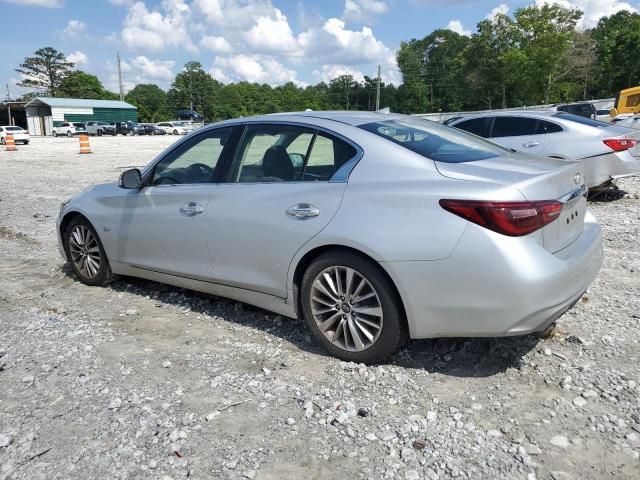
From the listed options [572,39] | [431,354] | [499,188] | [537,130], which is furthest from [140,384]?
[572,39]

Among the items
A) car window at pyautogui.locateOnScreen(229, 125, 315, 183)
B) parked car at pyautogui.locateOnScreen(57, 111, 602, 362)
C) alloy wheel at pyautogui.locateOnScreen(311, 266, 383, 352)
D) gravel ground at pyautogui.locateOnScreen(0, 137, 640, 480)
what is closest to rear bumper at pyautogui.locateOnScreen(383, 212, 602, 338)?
parked car at pyautogui.locateOnScreen(57, 111, 602, 362)

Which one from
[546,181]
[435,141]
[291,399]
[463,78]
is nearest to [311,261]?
[291,399]

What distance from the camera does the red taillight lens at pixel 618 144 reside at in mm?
8248

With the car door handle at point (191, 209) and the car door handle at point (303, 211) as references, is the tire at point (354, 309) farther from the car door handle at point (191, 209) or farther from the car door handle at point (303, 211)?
the car door handle at point (191, 209)

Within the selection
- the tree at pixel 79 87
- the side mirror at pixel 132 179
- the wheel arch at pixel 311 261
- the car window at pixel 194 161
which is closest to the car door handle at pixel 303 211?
the wheel arch at pixel 311 261

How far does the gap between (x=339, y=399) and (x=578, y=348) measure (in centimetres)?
171

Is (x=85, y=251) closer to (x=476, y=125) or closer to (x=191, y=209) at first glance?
(x=191, y=209)

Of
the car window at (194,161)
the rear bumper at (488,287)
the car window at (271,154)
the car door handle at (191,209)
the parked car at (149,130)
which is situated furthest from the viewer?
the parked car at (149,130)

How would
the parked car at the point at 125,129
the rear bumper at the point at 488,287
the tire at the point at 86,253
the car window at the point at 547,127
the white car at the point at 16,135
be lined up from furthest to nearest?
the parked car at the point at 125,129 → the white car at the point at 16,135 → the car window at the point at 547,127 → the tire at the point at 86,253 → the rear bumper at the point at 488,287

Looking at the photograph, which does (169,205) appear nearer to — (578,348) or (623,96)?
(578,348)

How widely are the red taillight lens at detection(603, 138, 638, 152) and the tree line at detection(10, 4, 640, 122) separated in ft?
182

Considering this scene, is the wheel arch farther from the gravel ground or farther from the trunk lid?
the trunk lid

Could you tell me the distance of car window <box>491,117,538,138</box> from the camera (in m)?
9.04

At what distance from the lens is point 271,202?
3.70m
